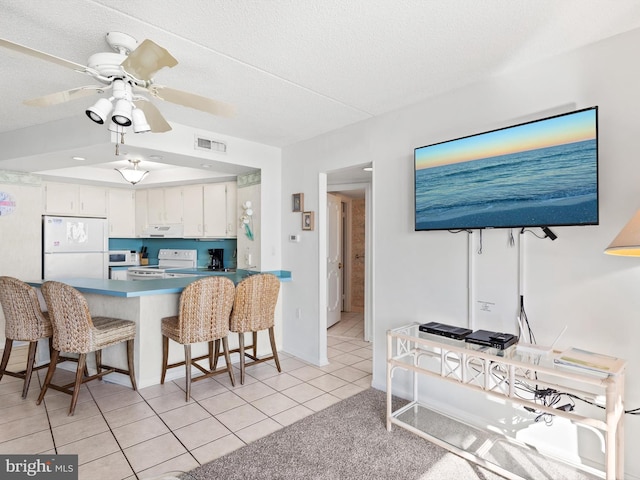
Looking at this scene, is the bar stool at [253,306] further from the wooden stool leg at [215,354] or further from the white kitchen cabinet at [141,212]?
the white kitchen cabinet at [141,212]

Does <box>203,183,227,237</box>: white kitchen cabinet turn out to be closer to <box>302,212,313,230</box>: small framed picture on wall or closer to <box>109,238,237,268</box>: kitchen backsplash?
<box>109,238,237,268</box>: kitchen backsplash

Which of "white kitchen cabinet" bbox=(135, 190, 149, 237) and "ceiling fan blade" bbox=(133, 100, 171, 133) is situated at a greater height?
"ceiling fan blade" bbox=(133, 100, 171, 133)

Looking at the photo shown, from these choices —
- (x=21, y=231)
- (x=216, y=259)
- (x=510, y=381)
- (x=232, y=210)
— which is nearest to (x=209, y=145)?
(x=232, y=210)

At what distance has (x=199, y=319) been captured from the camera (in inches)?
116

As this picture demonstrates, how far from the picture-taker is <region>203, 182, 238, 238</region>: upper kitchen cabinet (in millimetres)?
5012

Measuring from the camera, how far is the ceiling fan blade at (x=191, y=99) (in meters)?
1.95

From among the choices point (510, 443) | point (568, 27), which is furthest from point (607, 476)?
point (568, 27)

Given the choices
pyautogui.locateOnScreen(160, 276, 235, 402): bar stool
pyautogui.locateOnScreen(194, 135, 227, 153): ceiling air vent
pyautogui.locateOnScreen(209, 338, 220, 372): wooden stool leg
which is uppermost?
pyautogui.locateOnScreen(194, 135, 227, 153): ceiling air vent

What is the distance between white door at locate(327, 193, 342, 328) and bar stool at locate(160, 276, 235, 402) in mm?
2444

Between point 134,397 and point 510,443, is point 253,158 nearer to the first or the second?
point 134,397

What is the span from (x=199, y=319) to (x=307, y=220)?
1.58 m

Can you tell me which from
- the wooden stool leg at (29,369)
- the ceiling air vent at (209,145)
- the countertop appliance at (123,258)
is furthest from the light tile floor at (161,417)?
the countertop appliance at (123,258)

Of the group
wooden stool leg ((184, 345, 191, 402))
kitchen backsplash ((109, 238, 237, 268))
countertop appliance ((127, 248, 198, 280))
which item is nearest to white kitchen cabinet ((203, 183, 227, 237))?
kitchen backsplash ((109, 238, 237, 268))

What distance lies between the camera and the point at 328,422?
255cm
